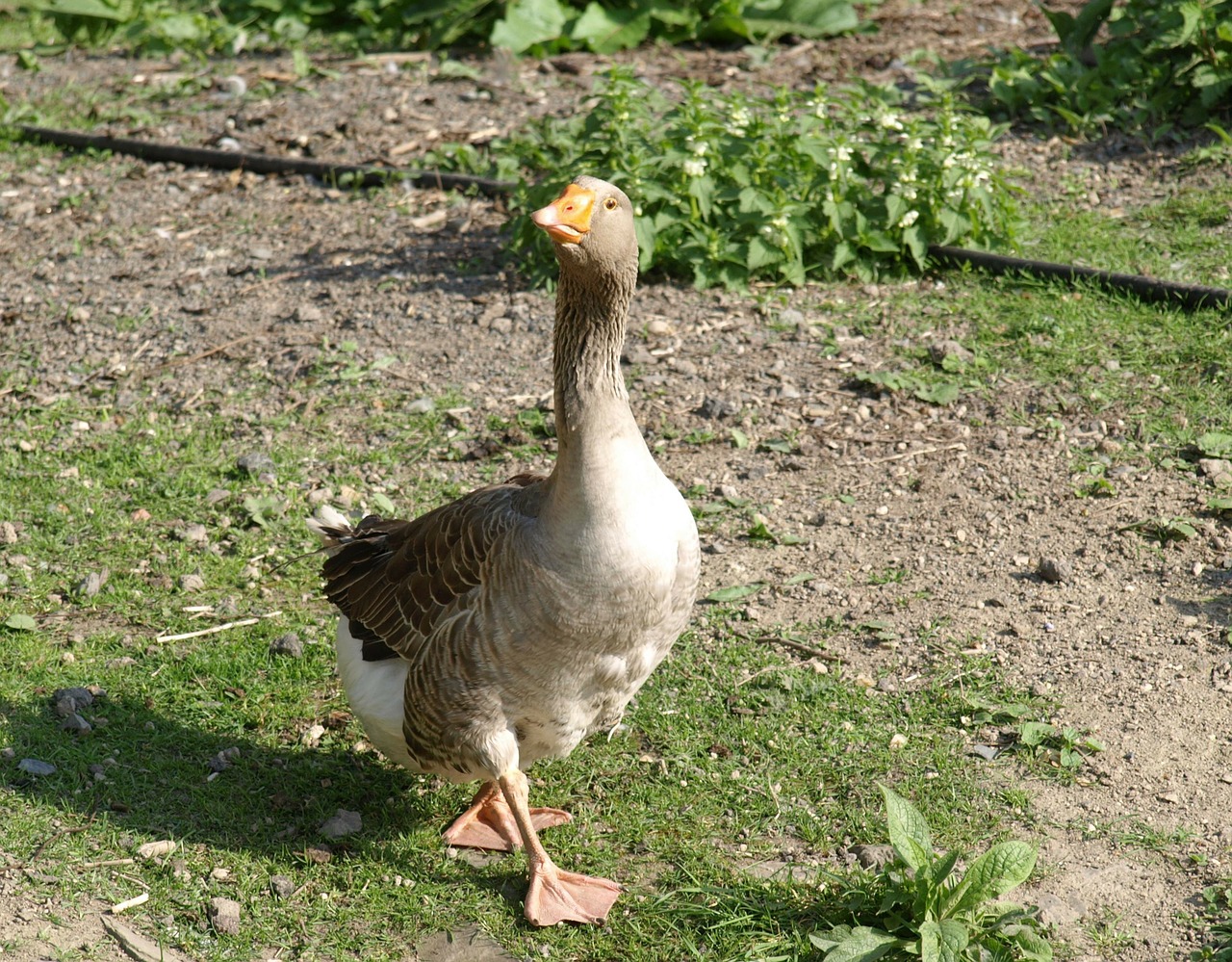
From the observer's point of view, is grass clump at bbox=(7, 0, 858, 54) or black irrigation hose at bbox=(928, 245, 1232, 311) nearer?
black irrigation hose at bbox=(928, 245, 1232, 311)

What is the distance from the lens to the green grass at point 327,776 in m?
3.43

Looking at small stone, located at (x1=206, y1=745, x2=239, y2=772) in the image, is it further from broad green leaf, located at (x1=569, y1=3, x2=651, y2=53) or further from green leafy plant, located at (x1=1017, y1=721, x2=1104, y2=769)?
broad green leaf, located at (x1=569, y1=3, x2=651, y2=53)

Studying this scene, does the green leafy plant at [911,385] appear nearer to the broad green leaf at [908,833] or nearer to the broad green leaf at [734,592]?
the broad green leaf at [734,592]

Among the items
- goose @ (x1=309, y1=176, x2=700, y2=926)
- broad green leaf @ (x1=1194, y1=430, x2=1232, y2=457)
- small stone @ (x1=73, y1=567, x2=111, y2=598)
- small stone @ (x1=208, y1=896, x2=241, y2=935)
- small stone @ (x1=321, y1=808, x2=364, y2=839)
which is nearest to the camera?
goose @ (x1=309, y1=176, x2=700, y2=926)

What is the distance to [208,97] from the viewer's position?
9227mm

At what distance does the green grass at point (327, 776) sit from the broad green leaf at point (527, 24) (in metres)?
5.42

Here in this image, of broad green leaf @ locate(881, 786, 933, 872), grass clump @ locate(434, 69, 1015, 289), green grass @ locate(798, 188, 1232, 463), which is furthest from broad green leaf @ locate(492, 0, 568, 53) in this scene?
broad green leaf @ locate(881, 786, 933, 872)

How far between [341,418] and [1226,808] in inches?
151

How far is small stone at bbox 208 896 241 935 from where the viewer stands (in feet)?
11.0

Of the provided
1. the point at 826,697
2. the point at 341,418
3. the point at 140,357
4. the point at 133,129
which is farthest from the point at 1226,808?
the point at 133,129

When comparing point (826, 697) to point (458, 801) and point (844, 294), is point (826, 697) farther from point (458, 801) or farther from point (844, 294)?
point (844, 294)

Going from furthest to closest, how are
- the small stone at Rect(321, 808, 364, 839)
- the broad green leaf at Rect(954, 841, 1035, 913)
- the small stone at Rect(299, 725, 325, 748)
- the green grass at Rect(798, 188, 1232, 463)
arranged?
1. the green grass at Rect(798, 188, 1232, 463)
2. the small stone at Rect(299, 725, 325, 748)
3. the small stone at Rect(321, 808, 364, 839)
4. the broad green leaf at Rect(954, 841, 1035, 913)

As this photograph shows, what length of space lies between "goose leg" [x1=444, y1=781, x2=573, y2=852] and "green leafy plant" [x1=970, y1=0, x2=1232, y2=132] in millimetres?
5515

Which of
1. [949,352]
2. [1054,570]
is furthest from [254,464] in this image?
[1054,570]
